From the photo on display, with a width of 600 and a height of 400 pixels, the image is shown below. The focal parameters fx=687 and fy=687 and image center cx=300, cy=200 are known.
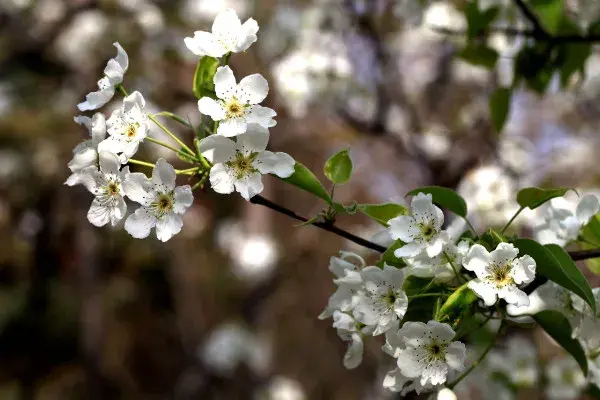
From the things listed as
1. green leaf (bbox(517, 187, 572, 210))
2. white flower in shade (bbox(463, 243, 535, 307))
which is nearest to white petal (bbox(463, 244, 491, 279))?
white flower in shade (bbox(463, 243, 535, 307))

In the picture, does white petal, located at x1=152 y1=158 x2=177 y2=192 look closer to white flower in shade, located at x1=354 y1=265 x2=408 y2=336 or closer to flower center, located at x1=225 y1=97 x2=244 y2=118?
flower center, located at x1=225 y1=97 x2=244 y2=118

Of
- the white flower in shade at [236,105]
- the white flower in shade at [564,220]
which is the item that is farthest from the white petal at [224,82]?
the white flower in shade at [564,220]

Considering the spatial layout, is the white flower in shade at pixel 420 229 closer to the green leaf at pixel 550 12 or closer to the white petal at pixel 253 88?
the white petal at pixel 253 88

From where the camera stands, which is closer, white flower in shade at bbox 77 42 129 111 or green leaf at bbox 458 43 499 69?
white flower in shade at bbox 77 42 129 111

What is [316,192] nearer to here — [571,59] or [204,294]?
[571,59]

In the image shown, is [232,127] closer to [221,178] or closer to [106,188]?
[221,178]

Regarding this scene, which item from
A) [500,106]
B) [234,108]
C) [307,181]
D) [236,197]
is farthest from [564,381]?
[236,197]
